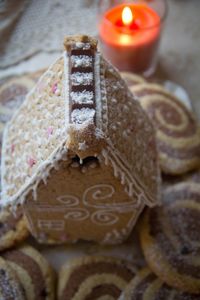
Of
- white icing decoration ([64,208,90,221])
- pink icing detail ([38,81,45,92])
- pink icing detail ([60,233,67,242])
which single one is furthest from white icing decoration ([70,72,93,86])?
pink icing detail ([60,233,67,242])

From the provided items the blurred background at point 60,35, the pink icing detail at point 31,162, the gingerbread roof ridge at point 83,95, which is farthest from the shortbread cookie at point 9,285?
the blurred background at point 60,35

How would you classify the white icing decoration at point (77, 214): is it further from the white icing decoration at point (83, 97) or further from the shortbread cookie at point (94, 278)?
the white icing decoration at point (83, 97)

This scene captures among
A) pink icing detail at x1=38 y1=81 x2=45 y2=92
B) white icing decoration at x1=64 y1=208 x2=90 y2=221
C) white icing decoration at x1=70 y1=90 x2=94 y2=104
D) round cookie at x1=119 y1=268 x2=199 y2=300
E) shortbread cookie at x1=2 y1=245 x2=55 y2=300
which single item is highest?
white icing decoration at x1=70 y1=90 x2=94 y2=104

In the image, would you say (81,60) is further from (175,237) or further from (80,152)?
(175,237)

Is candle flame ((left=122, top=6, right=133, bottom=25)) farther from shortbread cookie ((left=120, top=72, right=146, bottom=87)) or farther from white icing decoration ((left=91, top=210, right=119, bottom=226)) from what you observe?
white icing decoration ((left=91, top=210, right=119, bottom=226))

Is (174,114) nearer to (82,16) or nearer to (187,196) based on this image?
(187,196)

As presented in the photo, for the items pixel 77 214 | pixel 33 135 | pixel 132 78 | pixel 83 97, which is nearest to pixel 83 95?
pixel 83 97

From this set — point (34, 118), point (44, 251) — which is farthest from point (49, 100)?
point (44, 251)
